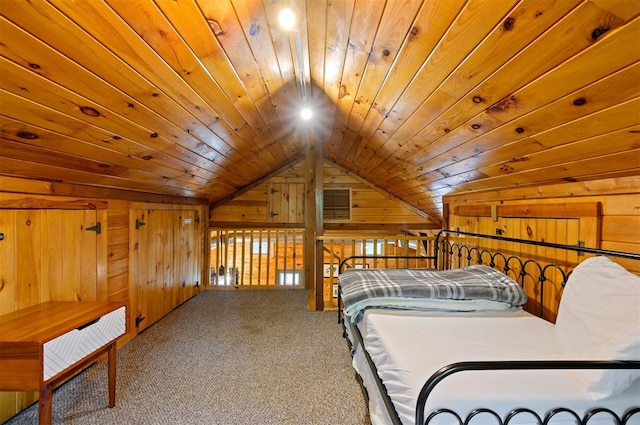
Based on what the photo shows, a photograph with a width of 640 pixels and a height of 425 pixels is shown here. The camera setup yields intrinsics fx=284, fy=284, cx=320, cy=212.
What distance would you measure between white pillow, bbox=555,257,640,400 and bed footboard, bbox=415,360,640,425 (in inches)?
1.9

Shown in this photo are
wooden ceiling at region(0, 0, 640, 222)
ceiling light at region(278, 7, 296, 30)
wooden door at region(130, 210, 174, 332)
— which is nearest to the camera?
wooden ceiling at region(0, 0, 640, 222)

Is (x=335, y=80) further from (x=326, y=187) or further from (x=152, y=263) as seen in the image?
(x=326, y=187)

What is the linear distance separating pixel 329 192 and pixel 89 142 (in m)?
3.54

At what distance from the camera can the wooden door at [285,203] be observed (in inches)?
189

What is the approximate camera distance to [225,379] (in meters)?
1.97

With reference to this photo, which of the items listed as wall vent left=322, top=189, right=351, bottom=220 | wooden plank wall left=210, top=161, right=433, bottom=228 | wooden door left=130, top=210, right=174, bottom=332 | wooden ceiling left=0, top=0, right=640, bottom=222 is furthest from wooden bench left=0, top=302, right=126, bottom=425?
wall vent left=322, top=189, right=351, bottom=220

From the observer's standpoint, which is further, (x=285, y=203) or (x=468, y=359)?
(x=285, y=203)

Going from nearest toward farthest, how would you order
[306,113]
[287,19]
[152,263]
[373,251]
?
[287,19], [306,113], [152,263], [373,251]

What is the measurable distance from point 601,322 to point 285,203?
162 inches

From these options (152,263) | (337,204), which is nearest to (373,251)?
(337,204)

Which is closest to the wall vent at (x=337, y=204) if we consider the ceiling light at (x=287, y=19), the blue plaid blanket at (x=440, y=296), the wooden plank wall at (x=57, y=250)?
the wooden plank wall at (x=57, y=250)

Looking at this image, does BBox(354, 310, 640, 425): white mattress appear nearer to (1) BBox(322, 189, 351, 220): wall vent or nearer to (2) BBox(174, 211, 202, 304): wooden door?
(2) BBox(174, 211, 202, 304): wooden door

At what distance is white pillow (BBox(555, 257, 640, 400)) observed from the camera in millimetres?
859

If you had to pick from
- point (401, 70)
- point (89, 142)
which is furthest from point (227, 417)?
point (401, 70)
